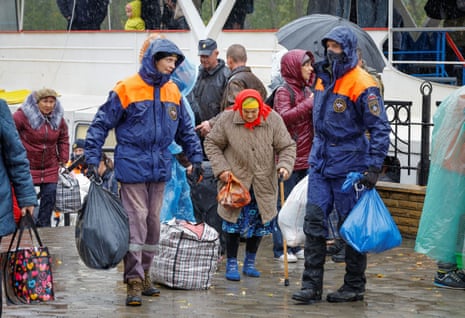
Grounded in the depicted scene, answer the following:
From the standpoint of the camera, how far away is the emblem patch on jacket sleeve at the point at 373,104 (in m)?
8.24

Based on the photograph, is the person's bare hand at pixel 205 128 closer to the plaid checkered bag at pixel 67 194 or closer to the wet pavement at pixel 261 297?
the wet pavement at pixel 261 297

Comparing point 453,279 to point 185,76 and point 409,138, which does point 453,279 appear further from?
point 409,138

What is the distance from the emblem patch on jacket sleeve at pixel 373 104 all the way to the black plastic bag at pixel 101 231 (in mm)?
1940

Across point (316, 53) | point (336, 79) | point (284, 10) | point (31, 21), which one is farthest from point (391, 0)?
point (31, 21)

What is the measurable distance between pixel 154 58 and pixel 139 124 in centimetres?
50

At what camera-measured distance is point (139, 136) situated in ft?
27.8

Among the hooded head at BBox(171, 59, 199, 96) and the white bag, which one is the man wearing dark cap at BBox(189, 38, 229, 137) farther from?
the white bag

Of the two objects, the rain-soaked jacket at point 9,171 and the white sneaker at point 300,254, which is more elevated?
the rain-soaked jacket at point 9,171

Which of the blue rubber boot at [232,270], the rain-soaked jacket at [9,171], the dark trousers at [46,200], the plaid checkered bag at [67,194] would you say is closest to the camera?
the rain-soaked jacket at [9,171]

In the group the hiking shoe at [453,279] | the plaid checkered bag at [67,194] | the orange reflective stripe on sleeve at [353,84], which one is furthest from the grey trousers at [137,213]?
the plaid checkered bag at [67,194]

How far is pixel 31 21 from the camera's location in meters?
19.7

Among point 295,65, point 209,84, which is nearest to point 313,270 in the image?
point 295,65

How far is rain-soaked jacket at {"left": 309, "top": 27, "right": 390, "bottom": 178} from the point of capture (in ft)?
27.2

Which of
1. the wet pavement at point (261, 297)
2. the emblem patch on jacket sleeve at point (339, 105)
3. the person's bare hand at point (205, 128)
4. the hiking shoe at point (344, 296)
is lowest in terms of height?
the wet pavement at point (261, 297)
